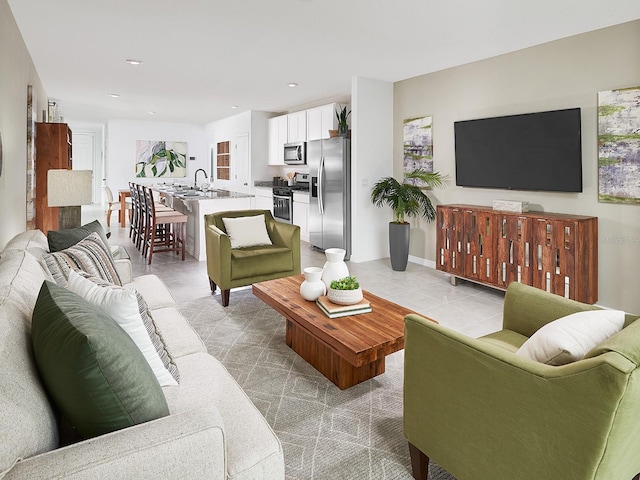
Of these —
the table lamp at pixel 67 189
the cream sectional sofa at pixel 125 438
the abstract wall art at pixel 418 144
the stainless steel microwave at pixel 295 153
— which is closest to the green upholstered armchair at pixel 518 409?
the cream sectional sofa at pixel 125 438

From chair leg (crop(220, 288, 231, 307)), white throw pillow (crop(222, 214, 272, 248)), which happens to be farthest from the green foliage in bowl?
white throw pillow (crop(222, 214, 272, 248))

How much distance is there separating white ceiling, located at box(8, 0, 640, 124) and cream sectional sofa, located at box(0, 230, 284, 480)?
280 centimetres

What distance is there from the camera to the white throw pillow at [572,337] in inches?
50.5

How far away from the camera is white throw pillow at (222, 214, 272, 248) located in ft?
A: 13.4

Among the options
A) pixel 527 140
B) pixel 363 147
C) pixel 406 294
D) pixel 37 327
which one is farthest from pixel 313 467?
pixel 363 147

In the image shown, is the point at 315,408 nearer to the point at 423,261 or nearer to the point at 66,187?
the point at 66,187

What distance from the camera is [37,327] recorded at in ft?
3.82

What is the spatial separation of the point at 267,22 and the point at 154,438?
3.40m

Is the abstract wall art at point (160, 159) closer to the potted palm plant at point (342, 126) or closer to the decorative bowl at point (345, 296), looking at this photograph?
the potted palm plant at point (342, 126)

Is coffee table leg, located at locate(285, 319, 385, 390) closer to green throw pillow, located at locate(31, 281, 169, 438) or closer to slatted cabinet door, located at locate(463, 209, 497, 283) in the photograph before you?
green throw pillow, located at locate(31, 281, 169, 438)

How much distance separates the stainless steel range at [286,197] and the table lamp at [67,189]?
13.7ft

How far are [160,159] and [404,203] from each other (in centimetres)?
786

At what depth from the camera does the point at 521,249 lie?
154 inches

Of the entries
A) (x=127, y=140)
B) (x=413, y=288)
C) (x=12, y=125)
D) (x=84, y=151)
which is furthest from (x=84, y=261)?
(x=84, y=151)
